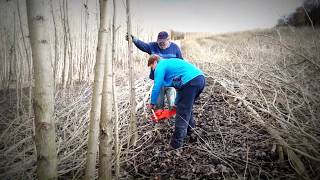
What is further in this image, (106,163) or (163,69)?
(163,69)

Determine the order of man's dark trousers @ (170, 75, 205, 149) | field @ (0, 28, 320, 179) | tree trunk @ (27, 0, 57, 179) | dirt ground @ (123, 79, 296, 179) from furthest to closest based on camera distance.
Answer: man's dark trousers @ (170, 75, 205, 149) < dirt ground @ (123, 79, 296, 179) < field @ (0, 28, 320, 179) < tree trunk @ (27, 0, 57, 179)

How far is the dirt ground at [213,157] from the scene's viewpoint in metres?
2.99

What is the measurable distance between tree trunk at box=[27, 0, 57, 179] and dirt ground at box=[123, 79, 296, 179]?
1.23 meters

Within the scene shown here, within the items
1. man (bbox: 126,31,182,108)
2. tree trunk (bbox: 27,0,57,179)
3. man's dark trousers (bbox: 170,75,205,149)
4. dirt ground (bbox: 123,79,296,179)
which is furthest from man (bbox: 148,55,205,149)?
tree trunk (bbox: 27,0,57,179)

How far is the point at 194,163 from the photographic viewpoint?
11.0 feet

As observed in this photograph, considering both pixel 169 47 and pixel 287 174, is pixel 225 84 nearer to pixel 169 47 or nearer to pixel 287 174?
pixel 169 47

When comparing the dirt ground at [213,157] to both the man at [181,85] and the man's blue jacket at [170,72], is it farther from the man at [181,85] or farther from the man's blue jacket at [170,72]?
the man's blue jacket at [170,72]

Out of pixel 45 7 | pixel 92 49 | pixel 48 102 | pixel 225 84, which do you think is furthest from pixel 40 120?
pixel 92 49

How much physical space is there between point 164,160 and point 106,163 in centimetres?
140

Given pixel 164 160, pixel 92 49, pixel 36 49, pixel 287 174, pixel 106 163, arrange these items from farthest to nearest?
pixel 92 49
pixel 164 160
pixel 287 174
pixel 106 163
pixel 36 49

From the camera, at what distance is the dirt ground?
2.99 m

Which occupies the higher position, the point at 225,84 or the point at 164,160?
the point at 225,84

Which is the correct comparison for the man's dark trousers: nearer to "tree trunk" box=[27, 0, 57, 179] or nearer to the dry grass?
the dry grass

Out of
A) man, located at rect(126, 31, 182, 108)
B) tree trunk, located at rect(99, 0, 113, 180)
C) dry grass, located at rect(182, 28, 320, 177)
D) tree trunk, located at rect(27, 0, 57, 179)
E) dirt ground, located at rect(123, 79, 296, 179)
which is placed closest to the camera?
tree trunk, located at rect(27, 0, 57, 179)
